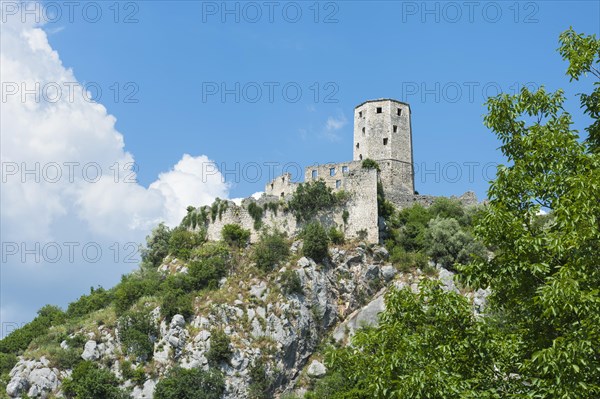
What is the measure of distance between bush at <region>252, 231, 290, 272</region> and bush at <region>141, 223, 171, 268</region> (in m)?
9.12

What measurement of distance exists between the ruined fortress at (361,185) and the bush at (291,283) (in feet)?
17.7

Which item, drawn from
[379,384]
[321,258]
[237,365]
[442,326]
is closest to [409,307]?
[442,326]

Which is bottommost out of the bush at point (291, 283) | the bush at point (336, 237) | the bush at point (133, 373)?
the bush at point (133, 373)

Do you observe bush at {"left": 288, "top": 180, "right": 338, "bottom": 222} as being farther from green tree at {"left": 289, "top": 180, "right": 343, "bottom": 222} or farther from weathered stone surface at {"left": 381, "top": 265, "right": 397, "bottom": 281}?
weathered stone surface at {"left": 381, "top": 265, "right": 397, "bottom": 281}

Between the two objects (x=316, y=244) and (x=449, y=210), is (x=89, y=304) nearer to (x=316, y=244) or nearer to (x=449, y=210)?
(x=316, y=244)

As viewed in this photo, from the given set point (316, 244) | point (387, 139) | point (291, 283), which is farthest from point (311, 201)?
point (387, 139)

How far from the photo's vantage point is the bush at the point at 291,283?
45500 mm

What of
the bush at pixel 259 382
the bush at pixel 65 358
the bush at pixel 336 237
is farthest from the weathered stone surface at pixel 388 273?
the bush at pixel 65 358

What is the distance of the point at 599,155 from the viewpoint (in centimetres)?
1336

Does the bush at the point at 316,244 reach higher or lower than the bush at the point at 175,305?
higher

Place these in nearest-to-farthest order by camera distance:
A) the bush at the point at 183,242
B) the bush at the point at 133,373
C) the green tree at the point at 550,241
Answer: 1. the green tree at the point at 550,241
2. the bush at the point at 133,373
3. the bush at the point at 183,242

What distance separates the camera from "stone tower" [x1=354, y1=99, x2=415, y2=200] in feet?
187

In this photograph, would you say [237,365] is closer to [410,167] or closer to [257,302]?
[257,302]

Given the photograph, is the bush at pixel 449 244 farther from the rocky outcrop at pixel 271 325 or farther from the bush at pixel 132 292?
the bush at pixel 132 292
